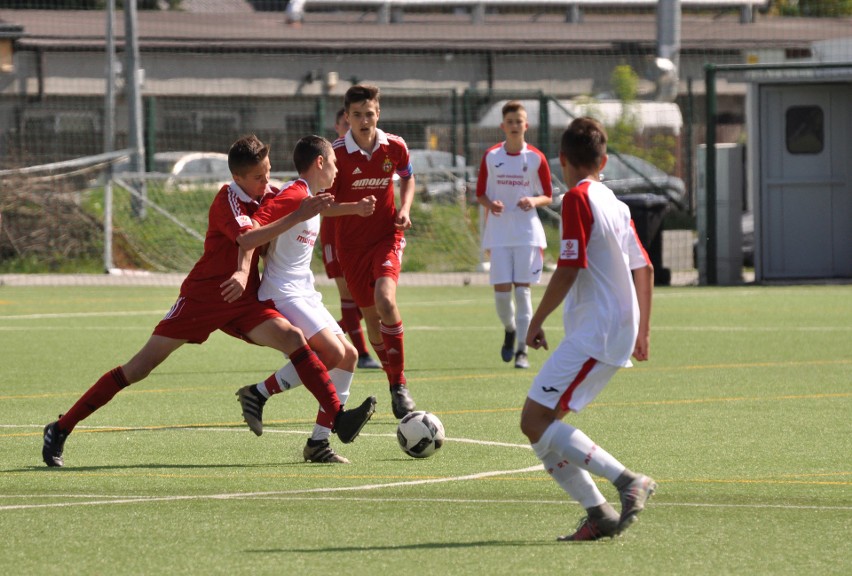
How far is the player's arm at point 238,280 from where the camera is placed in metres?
7.47

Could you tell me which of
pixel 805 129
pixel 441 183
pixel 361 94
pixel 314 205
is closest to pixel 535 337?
pixel 314 205

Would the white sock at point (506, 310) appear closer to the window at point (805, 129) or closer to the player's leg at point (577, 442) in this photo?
the player's leg at point (577, 442)

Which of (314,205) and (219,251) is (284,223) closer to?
(314,205)

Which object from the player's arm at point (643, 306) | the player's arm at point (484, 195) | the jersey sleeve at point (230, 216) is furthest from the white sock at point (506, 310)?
the player's arm at point (643, 306)

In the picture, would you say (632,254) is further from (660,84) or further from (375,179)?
(660,84)

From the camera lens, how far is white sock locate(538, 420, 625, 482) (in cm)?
570

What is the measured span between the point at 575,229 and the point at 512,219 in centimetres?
710

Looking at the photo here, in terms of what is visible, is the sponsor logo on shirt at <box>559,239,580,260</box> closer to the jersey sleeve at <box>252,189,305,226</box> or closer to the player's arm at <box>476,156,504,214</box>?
the jersey sleeve at <box>252,189,305,226</box>

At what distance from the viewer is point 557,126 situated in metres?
29.8

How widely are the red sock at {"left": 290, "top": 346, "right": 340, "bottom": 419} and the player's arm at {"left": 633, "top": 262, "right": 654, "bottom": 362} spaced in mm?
2103

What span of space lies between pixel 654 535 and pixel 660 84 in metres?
27.1

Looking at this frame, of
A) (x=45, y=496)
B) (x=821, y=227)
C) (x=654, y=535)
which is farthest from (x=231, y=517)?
(x=821, y=227)

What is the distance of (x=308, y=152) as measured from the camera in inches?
319

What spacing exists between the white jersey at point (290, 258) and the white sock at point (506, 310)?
4.84 metres
